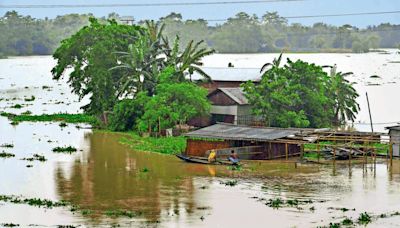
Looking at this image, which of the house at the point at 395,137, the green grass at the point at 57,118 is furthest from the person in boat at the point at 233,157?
the green grass at the point at 57,118

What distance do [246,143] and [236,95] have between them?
8.85 meters

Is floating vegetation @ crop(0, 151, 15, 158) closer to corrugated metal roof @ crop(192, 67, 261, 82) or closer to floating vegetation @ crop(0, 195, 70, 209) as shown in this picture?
floating vegetation @ crop(0, 195, 70, 209)

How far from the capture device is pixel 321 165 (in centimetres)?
3669

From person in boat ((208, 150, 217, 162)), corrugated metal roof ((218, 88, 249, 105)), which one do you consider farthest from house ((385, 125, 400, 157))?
corrugated metal roof ((218, 88, 249, 105))

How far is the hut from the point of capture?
37125 mm

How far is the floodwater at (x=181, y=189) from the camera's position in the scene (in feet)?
87.6

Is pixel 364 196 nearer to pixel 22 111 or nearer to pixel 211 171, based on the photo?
pixel 211 171

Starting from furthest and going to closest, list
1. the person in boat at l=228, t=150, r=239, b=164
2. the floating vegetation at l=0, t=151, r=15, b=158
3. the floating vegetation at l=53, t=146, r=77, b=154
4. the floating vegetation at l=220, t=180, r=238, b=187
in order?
the floating vegetation at l=53, t=146, r=77, b=154
the floating vegetation at l=0, t=151, r=15, b=158
the person in boat at l=228, t=150, r=239, b=164
the floating vegetation at l=220, t=180, r=238, b=187

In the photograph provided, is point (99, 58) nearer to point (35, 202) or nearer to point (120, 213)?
point (35, 202)

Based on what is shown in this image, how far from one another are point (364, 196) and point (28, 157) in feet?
55.5

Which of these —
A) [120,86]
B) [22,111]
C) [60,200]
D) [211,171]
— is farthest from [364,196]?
[22,111]

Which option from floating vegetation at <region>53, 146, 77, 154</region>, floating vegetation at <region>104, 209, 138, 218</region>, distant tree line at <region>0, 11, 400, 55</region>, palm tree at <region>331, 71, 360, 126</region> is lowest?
floating vegetation at <region>104, 209, 138, 218</region>

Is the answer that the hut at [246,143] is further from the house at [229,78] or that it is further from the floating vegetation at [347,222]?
the house at [229,78]

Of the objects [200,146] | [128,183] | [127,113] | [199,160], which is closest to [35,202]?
[128,183]
